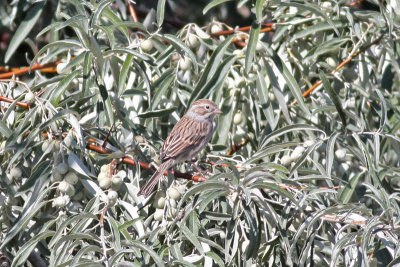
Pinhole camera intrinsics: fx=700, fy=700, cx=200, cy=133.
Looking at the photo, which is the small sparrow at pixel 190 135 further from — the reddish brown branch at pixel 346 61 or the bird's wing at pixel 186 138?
the reddish brown branch at pixel 346 61

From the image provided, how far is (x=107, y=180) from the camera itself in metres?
3.95

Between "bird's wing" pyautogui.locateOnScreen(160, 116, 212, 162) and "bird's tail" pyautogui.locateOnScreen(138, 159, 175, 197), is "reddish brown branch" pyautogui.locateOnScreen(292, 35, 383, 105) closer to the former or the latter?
"bird's wing" pyautogui.locateOnScreen(160, 116, 212, 162)

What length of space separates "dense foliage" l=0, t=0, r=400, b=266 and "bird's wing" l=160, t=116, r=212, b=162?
0.36ft

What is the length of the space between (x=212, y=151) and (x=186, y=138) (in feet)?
1.49

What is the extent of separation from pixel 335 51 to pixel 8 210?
271 cm

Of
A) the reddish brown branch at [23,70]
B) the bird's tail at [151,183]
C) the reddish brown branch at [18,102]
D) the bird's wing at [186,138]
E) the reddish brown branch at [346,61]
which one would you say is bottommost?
the bird's wing at [186,138]

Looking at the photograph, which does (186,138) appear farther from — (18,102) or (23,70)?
(18,102)

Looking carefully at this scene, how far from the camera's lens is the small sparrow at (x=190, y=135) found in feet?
16.4

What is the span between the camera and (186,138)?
5.45m

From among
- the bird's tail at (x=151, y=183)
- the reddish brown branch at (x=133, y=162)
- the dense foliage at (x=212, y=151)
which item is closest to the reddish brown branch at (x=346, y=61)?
the dense foliage at (x=212, y=151)

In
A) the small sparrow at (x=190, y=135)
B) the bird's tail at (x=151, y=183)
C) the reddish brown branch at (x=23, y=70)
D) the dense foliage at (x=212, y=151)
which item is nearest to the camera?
the dense foliage at (x=212, y=151)

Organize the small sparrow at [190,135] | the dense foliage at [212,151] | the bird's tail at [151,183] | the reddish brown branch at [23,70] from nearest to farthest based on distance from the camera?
1. the dense foliage at [212,151]
2. the bird's tail at [151,183]
3. the small sparrow at [190,135]
4. the reddish brown branch at [23,70]

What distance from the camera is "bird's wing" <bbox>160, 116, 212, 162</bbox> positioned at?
5085 mm

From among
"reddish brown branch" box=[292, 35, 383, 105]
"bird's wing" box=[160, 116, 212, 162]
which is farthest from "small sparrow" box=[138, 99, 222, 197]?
"reddish brown branch" box=[292, 35, 383, 105]
